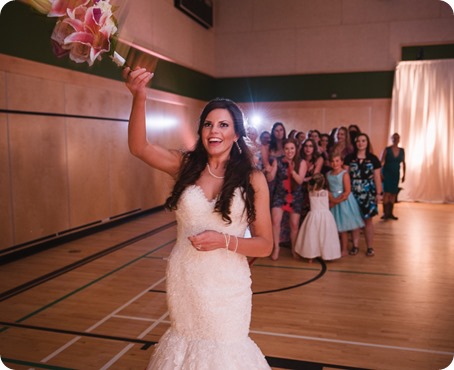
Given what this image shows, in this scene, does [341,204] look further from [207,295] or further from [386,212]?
[207,295]

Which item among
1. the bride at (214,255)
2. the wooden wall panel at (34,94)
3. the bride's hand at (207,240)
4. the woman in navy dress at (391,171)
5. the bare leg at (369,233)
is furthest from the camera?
the woman in navy dress at (391,171)

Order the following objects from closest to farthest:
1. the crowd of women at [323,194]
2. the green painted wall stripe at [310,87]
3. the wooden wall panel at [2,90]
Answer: the wooden wall panel at [2,90], the crowd of women at [323,194], the green painted wall stripe at [310,87]

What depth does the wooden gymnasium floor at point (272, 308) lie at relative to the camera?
12.0 ft

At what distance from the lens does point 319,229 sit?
6473mm

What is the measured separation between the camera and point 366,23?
13.2 m

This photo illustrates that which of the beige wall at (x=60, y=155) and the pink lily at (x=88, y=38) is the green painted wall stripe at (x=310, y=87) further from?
the pink lily at (x=88, y=38)

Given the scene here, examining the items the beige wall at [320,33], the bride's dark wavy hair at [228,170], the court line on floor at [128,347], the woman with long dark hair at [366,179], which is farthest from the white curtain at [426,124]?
the bride's dark wavy hair at [228,170]

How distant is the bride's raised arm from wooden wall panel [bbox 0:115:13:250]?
4.97 metres

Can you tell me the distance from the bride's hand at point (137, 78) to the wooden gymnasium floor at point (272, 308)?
238 cm

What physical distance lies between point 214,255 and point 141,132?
649mm

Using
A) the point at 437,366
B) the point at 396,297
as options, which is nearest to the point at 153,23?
the point at 396,297

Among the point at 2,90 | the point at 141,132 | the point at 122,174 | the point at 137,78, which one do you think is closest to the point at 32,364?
the point at 141,132

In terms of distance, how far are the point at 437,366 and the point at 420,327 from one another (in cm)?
77

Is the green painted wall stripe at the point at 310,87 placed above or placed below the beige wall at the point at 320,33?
below
